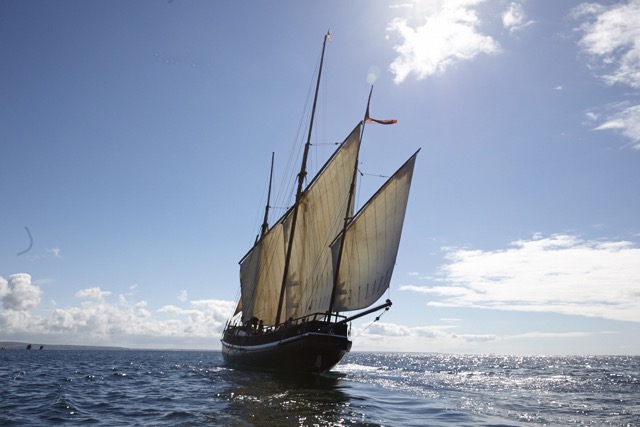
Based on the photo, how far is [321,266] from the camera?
43.7 metres

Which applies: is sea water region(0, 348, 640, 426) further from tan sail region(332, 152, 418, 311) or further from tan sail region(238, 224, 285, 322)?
tan sail region(238, 224, 285, 322)

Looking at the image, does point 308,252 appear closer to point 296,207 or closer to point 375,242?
point 296,207

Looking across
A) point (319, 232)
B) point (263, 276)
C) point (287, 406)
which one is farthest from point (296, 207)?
point (287, 406)

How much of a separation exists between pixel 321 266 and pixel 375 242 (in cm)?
729

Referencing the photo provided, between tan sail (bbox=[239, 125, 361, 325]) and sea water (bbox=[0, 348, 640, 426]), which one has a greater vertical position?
tan sail (bbox=[239, 125, 361, 325])

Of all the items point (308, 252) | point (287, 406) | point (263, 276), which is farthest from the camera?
point (263, 276)

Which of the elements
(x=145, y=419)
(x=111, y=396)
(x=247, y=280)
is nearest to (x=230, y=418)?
(x=145, y=419)

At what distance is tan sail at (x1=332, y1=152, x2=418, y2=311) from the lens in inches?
1483

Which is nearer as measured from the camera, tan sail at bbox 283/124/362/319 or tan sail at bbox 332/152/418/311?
tan sail at bbox 332/152/418/311

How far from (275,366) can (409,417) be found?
2268 centimetres

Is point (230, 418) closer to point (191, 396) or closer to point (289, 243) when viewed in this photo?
point (191, 396)

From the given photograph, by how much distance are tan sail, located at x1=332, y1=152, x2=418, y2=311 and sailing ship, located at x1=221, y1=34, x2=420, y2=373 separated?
8cm

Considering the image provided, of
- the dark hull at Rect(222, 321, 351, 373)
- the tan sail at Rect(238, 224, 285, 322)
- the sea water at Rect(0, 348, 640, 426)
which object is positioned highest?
the tan sail at Rect(238, 224, 285, 322)

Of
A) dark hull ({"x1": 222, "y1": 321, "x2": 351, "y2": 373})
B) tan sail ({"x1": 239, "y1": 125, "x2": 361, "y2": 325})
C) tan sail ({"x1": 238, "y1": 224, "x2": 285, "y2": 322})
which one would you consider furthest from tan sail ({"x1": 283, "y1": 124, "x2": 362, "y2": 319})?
tan sail ({"x1": 238, "y1": 224, "x2": 285, "y2": 322})
